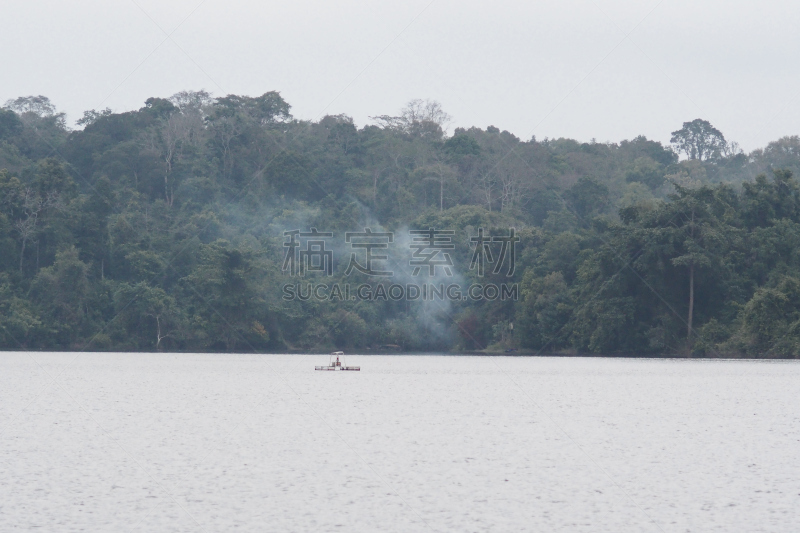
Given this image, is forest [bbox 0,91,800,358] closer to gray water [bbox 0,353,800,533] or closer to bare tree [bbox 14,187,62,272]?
bare tree [bbox 14,187,62,272]

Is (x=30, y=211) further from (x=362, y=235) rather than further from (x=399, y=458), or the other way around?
(x=399, y=458)

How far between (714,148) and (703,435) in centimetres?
10124

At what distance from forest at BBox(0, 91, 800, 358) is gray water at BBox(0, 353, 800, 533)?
20.8 metres

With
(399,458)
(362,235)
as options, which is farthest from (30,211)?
(399,458)

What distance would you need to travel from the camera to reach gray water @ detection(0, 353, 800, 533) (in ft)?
37.3

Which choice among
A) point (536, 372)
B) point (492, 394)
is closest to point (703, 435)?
point (492, 394)

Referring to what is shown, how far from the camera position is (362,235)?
70000 millimetres

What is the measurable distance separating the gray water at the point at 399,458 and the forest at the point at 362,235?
20791 millimetres

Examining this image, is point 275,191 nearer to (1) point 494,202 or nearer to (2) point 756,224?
(1) point 494,202

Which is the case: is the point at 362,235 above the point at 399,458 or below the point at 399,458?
above

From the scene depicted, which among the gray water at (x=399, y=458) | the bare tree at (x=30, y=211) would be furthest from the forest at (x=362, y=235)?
the gray water at (x=399, y=458)

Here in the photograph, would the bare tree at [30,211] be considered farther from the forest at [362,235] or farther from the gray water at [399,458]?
the gray water at [399,458]

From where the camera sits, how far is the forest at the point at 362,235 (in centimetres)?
5147

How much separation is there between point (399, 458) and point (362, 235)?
54.6m
